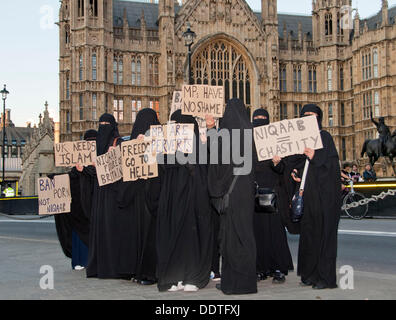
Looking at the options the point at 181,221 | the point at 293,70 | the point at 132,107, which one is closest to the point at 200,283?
the point at 181,221

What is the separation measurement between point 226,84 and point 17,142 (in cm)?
5402

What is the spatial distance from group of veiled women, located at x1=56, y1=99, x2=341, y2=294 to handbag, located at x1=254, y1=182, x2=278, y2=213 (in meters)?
0.15

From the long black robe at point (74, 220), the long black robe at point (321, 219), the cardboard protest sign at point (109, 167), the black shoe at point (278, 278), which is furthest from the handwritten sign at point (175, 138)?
the long black robe at point (74, 220)

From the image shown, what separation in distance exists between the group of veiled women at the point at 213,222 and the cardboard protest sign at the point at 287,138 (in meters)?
0.14

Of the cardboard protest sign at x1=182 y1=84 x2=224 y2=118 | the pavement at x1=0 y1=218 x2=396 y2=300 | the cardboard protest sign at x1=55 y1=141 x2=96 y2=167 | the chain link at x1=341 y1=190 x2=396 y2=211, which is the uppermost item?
the cardboard protest sign at x1=182 y1=84 x2=224 y2=118

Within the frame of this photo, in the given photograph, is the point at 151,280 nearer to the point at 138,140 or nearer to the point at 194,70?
the point at 138,140

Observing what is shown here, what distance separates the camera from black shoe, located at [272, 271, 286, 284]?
23.5 ft

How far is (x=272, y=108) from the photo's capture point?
138 ft

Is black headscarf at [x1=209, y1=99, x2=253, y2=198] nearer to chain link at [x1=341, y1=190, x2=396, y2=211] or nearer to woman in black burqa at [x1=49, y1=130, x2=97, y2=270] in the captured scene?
woman in black burqa at [x1=49, y1=130, x2=97, y2=270]

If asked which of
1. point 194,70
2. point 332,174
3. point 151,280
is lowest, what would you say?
point 151,280

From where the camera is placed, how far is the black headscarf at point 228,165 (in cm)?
653

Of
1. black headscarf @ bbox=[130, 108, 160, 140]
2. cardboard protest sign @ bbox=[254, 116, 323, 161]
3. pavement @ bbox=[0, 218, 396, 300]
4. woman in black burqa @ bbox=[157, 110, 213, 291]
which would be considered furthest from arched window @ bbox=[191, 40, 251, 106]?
woman in black burqa @ bbox=[157, 110, 213, 291]

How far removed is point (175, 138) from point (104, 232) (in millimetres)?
1892

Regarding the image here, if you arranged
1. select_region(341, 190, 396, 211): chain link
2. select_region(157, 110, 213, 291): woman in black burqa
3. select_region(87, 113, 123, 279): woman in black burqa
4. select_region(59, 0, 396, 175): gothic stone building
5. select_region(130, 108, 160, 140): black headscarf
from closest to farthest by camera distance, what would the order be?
1. select_region(157, 110, 213, 291): woman in black burqa
2. select_region(130, 108, 160, 140): black headscarf
3. select_region(87, 113, 123, 279): woman in black burqa
4. select_region(341, 190, 396, 211): chain link
5. select_region(59, 0, 396, 175): gothic stone building
